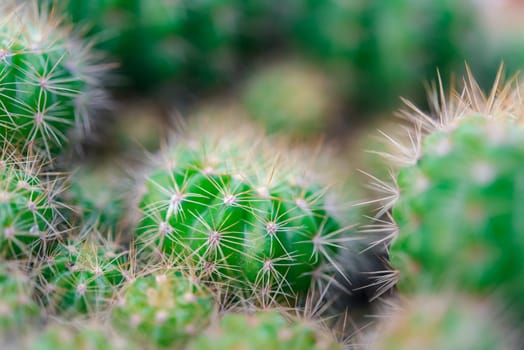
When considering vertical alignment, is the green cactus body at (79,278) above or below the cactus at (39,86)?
below

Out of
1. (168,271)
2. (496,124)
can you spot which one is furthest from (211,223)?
(496,124)

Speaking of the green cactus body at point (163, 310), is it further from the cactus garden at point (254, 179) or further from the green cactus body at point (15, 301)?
the green cactus body at point (15, 301)

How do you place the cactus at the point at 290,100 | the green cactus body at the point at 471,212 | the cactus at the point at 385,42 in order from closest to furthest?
1. the green cactus body at the point at 471,212
2. the cactus at the point at 290,100
3. the cactus at the point at 385,42

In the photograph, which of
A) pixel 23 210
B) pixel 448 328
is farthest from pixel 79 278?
pixel 448 328

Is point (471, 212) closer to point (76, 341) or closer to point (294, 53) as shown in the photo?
point (76, 341)

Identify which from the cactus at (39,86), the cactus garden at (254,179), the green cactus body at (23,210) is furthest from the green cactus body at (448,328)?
the cactus at (39,86)

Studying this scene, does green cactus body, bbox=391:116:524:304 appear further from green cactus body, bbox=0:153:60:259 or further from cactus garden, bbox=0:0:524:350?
green cactus body, bbox=0:153:60:259

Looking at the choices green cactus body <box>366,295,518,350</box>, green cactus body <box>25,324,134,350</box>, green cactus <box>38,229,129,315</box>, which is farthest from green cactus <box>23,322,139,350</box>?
green cactus body <box>366,295,518,350</box>

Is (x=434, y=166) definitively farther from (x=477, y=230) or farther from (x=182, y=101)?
(x=182, y=101)
